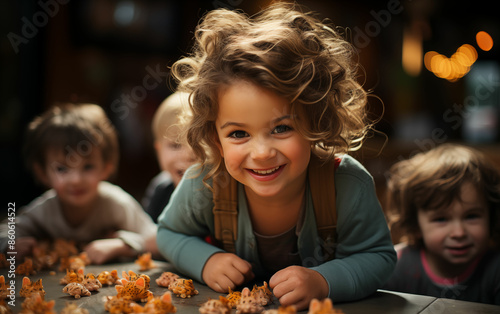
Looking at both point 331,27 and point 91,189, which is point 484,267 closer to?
point 331,27

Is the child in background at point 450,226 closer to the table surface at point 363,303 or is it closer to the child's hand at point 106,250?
the table surface at point 363,303

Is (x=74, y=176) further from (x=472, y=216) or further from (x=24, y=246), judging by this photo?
(x=472, y=216)

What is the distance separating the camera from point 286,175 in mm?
955

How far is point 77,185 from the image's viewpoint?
1.46 metres

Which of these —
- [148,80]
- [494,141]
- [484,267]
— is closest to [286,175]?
[484,267]

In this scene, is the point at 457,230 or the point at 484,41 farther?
the point at 484,41

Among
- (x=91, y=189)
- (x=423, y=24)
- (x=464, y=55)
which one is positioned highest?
(x=423, y=24)

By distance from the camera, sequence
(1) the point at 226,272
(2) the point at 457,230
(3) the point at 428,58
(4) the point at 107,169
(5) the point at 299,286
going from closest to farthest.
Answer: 1. (5) the point at 299,286
2. (1) the point at 226,272
3. (2) the point at 457,230
4. (4) the point at 107,169
5. (3) the point at 428,58

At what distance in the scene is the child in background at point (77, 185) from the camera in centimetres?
146

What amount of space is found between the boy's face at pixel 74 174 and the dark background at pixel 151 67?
4.18 feet

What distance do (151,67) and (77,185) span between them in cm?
192

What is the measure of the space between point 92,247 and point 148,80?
7.44 ft

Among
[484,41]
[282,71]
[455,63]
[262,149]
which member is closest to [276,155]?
[262,149]

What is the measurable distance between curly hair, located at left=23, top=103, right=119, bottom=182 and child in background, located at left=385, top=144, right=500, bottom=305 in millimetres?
861
